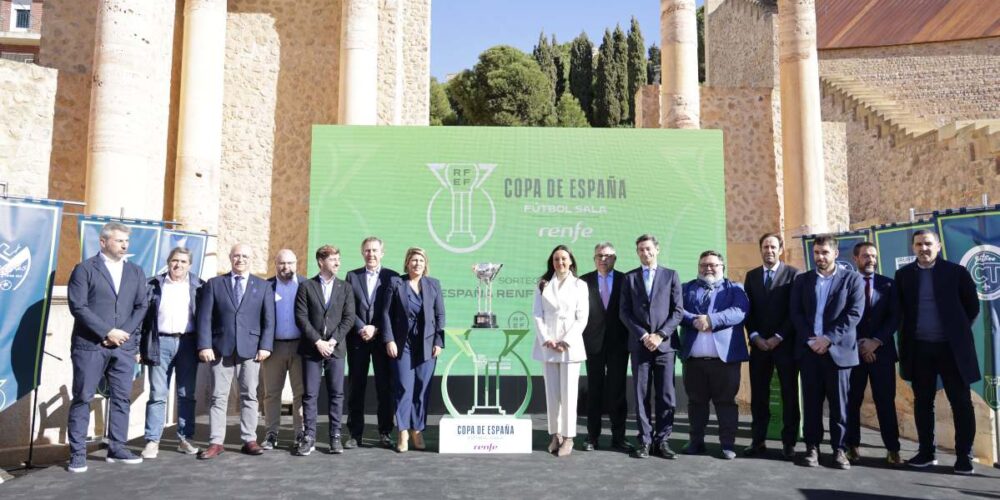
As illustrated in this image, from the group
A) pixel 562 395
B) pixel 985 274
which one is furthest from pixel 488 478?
pixel 985 274

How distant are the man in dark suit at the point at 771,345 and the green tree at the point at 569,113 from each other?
29.6 metres

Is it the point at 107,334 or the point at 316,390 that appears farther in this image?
the point at 316,390

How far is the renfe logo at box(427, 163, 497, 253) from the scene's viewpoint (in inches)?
283

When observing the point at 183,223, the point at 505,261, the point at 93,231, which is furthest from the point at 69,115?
the point at 505,261

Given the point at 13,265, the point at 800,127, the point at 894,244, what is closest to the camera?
the point at 13,265

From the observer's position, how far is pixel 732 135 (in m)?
10.8

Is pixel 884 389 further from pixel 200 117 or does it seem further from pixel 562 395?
pixel 200 117

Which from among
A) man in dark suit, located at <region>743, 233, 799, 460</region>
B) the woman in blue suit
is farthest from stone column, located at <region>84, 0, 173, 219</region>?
man in dark suit, located at <region>743, 233, 799, 460</region>

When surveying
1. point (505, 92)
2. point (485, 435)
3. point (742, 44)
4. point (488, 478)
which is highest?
point (505, 92)

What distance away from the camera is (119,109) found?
7.42 metres

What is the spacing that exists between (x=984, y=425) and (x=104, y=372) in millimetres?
6602

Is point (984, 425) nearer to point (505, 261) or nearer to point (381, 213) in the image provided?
point (505, 261)

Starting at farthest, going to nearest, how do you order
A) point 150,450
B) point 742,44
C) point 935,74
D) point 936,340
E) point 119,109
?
point 742,44
point 935,74
point 119,109
point 150,450
point 936,340

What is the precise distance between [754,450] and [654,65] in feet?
154
